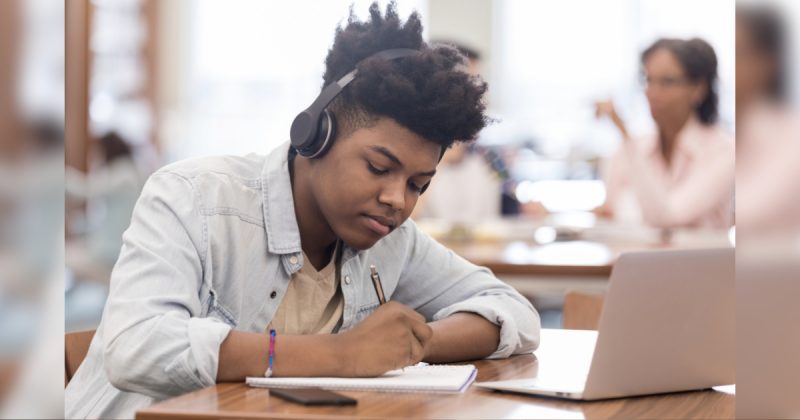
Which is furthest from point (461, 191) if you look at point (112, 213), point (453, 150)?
point (112, 213)

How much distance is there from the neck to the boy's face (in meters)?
0.09

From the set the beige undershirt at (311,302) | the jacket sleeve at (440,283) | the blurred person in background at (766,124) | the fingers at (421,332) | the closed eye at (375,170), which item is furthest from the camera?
the jacket sleeve at (440,283)

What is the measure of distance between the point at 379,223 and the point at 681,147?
8.85 ft

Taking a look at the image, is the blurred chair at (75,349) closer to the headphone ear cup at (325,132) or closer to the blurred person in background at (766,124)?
the headphone ear cup at (325,132)

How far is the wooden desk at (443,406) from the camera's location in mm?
883

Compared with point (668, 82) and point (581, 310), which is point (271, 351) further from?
point (668, 82)


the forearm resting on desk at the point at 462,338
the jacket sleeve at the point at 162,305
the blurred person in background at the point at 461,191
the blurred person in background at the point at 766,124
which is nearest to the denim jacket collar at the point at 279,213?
the jacket sleeve at the point at 162,305

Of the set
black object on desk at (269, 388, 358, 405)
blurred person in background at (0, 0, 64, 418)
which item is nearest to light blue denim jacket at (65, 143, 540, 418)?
black object on desk at (269, 388, 358, 405)

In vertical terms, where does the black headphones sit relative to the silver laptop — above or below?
above

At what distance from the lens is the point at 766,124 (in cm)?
51

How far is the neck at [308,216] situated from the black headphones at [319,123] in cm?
7

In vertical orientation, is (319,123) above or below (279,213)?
above

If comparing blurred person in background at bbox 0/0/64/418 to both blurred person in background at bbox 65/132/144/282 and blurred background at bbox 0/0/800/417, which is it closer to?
blurred background at bbox 0/0/800/417

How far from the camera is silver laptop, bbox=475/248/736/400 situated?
3.31 feet
